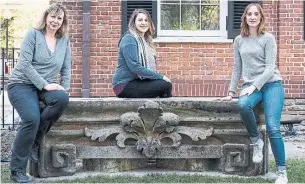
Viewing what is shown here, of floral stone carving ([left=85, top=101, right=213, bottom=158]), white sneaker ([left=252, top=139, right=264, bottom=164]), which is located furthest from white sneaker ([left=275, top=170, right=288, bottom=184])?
floral stone carving ([left=85, top=101, right=213, bottom=158])

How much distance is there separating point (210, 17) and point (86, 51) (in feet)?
7.38

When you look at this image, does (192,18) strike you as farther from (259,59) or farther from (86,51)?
(259,59)

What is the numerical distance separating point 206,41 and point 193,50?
268 mm

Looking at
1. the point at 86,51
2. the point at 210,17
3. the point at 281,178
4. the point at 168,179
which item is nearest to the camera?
the point at 281,178

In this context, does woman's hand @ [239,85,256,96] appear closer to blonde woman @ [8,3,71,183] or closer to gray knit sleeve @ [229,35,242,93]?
gray knit sleeve @ [229,35,242,93]

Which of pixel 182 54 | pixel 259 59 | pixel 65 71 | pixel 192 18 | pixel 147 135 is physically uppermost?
pixel 192 18

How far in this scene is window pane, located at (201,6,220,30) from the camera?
9721 millimetres

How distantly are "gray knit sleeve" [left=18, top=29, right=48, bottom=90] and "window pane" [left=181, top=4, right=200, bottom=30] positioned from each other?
4994mm

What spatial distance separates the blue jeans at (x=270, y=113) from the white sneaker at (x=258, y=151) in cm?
10

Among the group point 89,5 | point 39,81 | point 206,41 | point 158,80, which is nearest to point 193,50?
point 206,41

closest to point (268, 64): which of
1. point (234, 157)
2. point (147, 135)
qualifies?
point (234, 157)

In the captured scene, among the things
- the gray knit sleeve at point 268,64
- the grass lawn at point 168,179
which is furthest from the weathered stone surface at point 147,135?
the gray knit sleeve at point 268,64

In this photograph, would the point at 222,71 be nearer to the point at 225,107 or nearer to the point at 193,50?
the point at 193,50

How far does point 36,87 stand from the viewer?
5.15m
